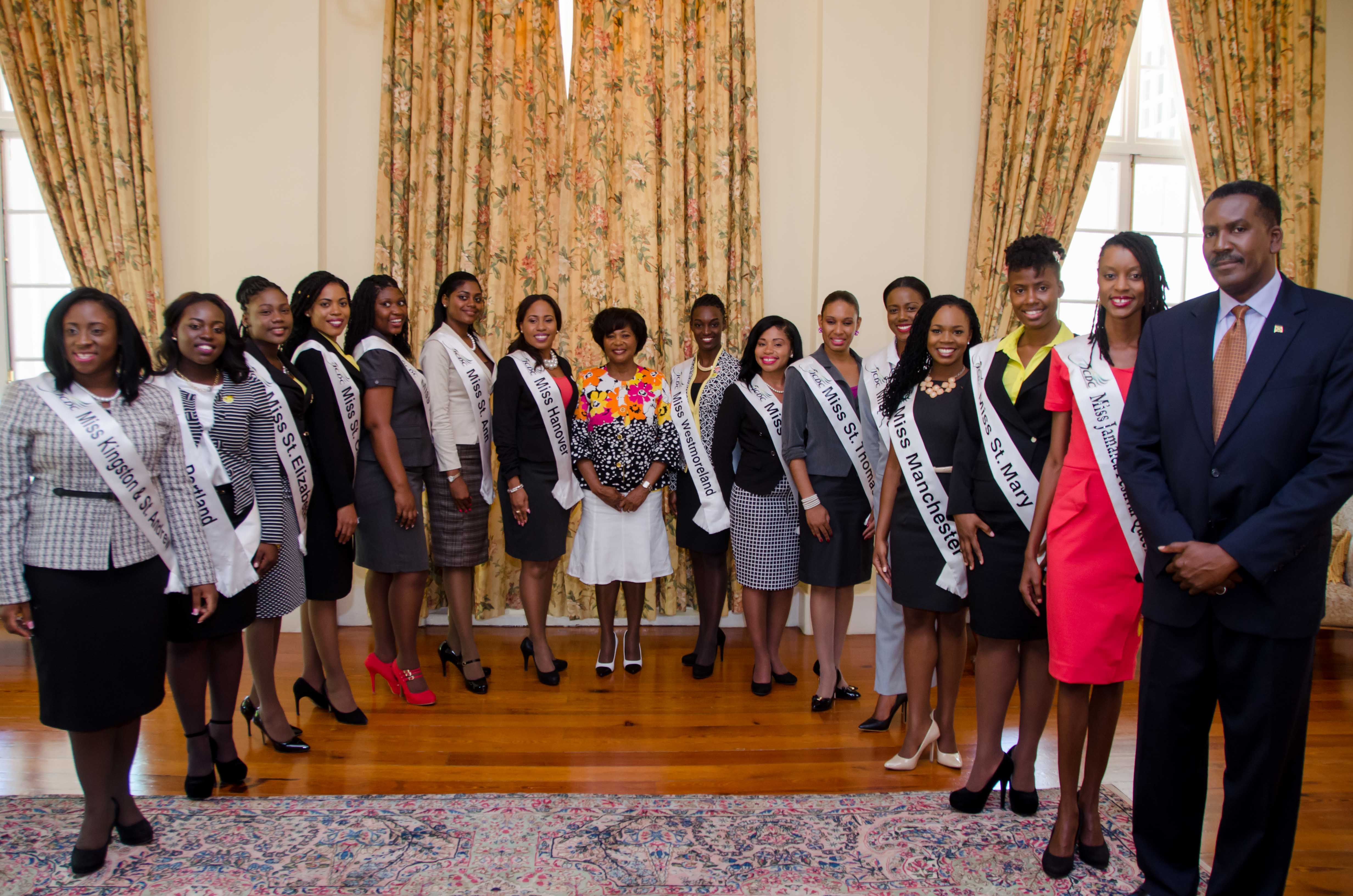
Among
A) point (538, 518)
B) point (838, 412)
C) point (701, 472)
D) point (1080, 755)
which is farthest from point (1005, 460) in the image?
point (538, 518)

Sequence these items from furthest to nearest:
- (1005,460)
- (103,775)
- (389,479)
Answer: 1. (389,479)
2. (1005,460)
3. (103,775)

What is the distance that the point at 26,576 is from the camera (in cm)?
183

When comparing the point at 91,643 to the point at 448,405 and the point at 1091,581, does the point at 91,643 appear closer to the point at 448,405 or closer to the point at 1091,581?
the point at 448,405

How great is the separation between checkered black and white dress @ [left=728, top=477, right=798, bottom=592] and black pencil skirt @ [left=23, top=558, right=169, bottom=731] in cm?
185

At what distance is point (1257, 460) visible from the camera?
1.52m

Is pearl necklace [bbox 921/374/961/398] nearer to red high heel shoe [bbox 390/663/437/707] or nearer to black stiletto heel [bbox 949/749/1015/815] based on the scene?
black stiletto heel [bbox 949/749/1015/815]

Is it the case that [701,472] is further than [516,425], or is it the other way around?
[701,472]

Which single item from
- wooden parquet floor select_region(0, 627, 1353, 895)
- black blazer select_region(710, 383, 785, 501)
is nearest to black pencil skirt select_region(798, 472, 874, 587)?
black blazer select_region(710, 383, 785, 501)

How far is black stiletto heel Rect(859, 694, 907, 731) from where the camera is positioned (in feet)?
9.01

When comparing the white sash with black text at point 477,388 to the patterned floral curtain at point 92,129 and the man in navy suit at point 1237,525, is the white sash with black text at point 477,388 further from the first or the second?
the man in navy suit at point 1237,525

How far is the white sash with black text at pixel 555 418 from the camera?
304 centimetres

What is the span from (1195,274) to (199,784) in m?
5.02

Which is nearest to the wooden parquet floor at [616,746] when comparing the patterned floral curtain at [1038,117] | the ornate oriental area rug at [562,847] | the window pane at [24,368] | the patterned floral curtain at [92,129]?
the ornate oriental area rug at [562,847]

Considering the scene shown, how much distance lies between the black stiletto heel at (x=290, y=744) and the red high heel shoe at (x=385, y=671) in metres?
0.44
